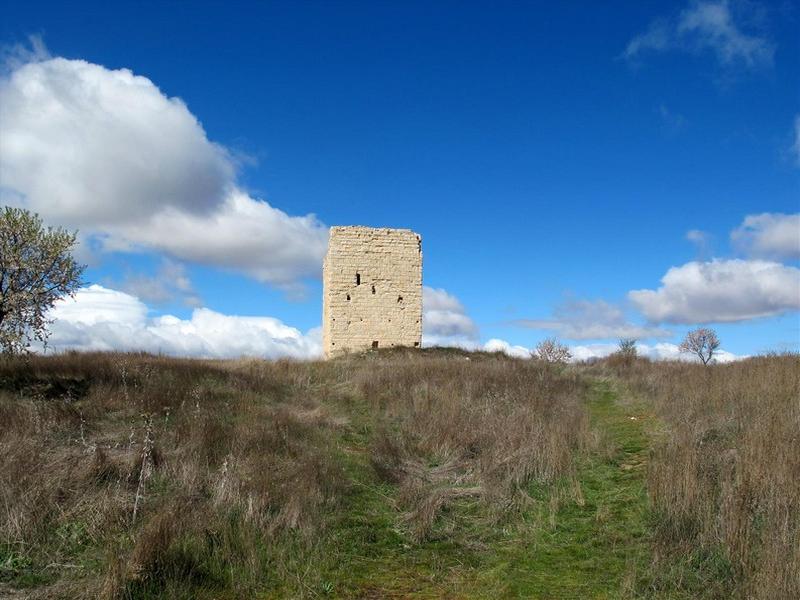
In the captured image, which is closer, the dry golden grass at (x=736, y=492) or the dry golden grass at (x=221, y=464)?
the dry golden grass at (x=736, y=492)

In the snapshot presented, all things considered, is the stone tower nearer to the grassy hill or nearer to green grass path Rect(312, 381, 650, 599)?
the grassy hill

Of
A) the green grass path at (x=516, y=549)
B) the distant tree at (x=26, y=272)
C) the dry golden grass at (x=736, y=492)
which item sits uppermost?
the distant tree at (x=26, y=272)

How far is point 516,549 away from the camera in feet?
16.9

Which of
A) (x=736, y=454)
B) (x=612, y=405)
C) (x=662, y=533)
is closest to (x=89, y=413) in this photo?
(x=662, y=533)

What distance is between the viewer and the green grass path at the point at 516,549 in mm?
4395

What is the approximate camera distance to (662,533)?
4840 mm

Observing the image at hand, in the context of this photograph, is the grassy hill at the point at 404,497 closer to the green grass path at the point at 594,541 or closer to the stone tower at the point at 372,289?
the green grass path at the point at 594,541

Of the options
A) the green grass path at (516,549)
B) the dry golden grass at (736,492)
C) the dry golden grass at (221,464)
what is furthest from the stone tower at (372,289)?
the green grass path at (516,549)

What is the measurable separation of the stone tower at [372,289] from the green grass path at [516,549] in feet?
61.0

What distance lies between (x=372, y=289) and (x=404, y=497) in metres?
19.7

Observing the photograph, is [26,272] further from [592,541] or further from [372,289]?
[372,289]

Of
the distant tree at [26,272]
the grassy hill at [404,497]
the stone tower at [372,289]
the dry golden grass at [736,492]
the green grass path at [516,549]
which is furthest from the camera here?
the stone tower at [372,289]

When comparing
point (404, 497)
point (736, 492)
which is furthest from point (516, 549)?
point (736, 492)

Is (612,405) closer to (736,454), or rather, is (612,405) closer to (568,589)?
(736,454)
